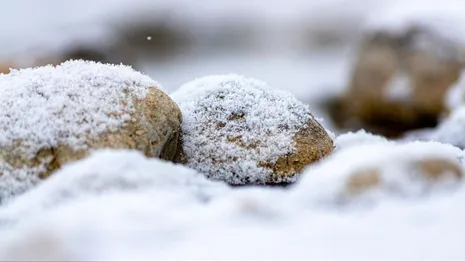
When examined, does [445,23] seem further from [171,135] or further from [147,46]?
[147,46]

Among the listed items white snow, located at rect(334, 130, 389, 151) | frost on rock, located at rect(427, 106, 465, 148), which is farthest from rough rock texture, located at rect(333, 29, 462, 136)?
white snow, located at rect(334, 130, 389, 151)

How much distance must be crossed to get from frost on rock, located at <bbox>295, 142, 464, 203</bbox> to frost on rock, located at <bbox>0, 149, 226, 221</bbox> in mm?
304

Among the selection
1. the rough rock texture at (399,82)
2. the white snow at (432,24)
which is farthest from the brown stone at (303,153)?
the white snow at (432,24)

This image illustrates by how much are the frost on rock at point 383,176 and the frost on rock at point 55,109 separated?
64cm

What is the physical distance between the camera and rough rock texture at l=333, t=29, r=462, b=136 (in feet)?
20.8

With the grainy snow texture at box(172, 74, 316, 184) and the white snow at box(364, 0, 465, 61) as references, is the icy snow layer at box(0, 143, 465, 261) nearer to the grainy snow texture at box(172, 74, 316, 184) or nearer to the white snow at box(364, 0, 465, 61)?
the grainy snow texture at box(172, 74, 316, 184)

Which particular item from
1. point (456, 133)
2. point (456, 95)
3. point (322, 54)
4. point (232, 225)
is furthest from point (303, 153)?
point (322, 54)

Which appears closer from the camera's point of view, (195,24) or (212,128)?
(212,128)

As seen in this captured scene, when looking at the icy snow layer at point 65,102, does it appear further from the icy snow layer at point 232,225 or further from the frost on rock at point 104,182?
the icy snow layer at point 232,225

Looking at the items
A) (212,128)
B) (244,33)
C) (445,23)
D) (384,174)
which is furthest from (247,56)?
(384,174)

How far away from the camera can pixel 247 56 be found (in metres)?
12.6

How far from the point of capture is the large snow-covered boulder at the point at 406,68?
6312mm

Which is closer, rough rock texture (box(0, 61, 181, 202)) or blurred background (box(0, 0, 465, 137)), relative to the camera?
rough rock texture (box(0, 61, 181, 202))

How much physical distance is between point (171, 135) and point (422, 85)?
5077mm
